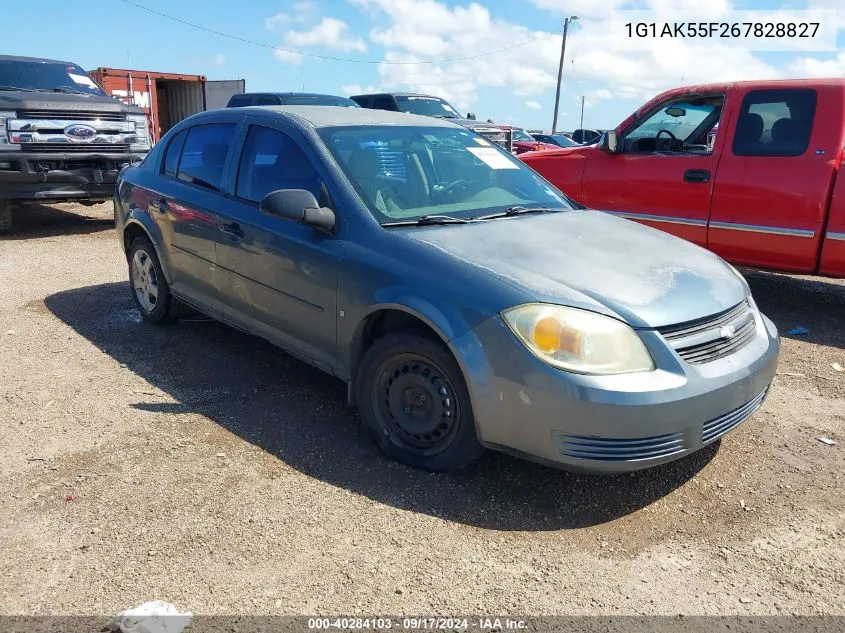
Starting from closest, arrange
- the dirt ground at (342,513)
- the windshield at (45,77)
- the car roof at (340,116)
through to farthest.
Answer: the dirt ground at (342,513) < the car roof at (340,116) < the windshield at (45,77)

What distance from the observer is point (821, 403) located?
4297 millimetres

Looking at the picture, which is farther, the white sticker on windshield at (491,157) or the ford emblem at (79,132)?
the ford emblem at (79,132)

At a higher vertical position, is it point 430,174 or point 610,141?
point 610,141

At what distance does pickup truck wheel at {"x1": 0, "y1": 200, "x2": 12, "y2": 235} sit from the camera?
30.7 feet

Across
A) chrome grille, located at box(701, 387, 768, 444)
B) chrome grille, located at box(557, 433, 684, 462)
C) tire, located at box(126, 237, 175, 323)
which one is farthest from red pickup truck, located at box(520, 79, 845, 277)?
tire, located at box(126, 237, 175, 323)

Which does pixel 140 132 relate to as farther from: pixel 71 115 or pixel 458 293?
pixel 458 293

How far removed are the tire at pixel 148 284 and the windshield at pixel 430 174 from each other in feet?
6.85

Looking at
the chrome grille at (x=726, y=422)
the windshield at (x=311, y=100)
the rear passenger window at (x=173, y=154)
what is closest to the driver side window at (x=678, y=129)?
the chrome grille at (x=726, y=422)

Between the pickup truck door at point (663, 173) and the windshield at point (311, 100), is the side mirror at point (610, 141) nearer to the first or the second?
the pickup truck door at point (663, 173)

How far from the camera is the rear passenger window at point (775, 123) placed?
5.78 metres

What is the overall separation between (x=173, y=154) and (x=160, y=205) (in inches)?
15.4

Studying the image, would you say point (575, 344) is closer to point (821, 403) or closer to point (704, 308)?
point (704, 308)

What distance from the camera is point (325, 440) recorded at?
146 inches

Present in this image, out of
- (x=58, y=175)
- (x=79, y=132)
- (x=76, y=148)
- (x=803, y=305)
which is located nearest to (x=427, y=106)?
(x=79, y=132)
